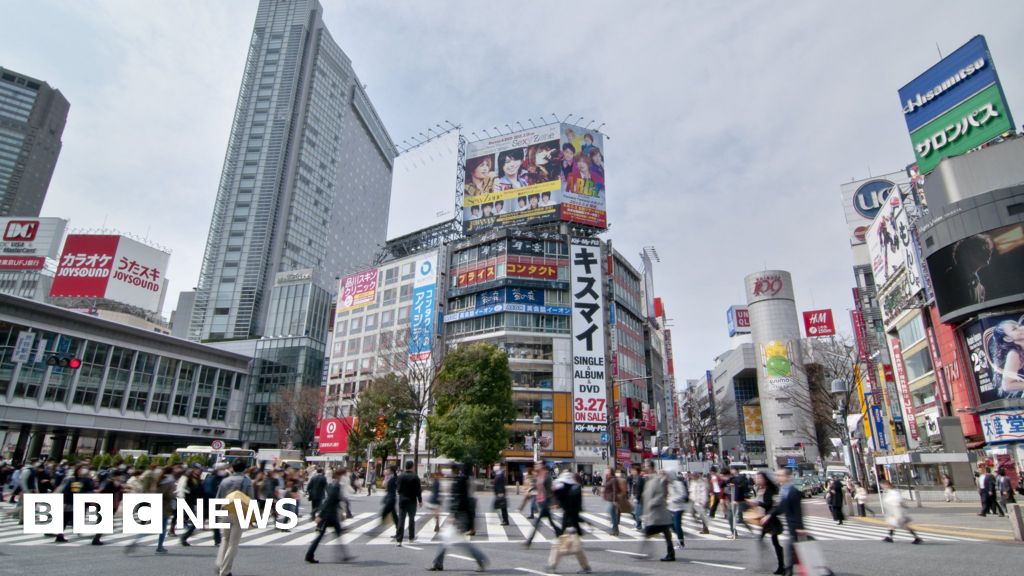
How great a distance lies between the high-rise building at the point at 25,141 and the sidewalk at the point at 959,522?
188 metres

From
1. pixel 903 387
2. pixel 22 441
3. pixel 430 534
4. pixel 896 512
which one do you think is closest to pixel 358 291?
pixel 22 441

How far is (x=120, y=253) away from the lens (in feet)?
188

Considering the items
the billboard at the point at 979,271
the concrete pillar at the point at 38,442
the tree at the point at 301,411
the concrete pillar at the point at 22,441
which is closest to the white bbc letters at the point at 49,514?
the concrete pillar at the point at 22,441

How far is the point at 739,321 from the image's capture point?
10731 cm

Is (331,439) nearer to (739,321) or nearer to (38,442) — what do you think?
(38,442)

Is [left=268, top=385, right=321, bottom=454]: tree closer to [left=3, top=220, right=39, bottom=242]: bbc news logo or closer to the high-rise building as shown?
[left=3, top=220, right=39, bottom=242]: bbc news logo

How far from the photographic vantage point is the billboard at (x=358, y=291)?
6328cm

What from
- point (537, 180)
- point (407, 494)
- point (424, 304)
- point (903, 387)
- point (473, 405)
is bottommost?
point (407, 494)

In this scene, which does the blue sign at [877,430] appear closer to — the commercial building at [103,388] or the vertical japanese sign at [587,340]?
the vertical japanese sign at [587,340]

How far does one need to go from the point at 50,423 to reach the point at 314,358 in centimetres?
3236

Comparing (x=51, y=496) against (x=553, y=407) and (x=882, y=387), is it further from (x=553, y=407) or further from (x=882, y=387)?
(x=882, y=387)

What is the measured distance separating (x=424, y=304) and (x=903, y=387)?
45145 millimetres

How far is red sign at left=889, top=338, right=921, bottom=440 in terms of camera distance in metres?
44.5

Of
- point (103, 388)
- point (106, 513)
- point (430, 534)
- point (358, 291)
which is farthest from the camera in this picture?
point (358, 291)
